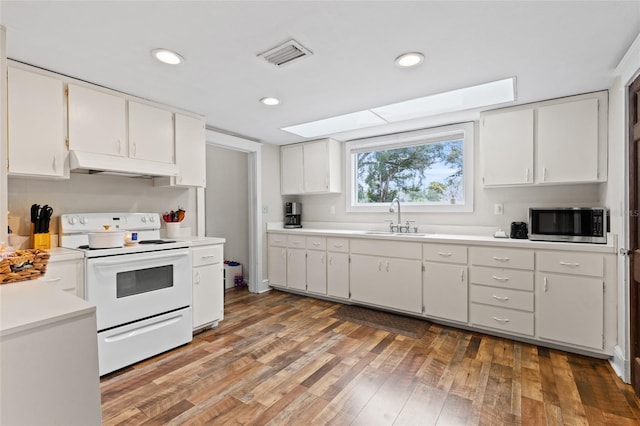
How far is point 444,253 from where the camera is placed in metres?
3.08

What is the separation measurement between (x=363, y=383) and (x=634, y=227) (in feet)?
6.81

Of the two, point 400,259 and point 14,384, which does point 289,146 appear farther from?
point 14,384

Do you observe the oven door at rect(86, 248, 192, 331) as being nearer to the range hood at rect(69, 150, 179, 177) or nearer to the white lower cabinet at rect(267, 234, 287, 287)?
the range hood at rect(69, 150, 179, 177)

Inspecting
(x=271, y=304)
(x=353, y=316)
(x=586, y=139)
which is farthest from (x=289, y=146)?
(x=586, y=139)

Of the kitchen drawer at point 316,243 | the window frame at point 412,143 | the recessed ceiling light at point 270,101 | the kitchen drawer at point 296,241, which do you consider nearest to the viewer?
the recessed ceiling light at point 270,101

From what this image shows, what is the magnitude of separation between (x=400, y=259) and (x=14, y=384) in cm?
305

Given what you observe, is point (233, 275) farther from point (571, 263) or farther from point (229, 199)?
point (571, 263)

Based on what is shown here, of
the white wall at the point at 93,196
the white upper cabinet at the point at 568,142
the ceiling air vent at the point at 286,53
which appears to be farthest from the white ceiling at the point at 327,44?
the white wall at the point at 93,196

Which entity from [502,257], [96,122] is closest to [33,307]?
[96,122]

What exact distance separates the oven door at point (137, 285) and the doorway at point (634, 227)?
3.33m

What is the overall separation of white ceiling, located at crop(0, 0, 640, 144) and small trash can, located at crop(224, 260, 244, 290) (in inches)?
105

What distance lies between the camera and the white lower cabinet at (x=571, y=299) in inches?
94.8

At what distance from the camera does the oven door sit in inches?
87.0

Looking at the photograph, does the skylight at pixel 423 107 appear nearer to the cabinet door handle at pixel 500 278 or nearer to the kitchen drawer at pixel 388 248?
the kitchen drawer at pixel 388 248
